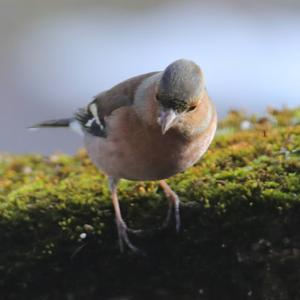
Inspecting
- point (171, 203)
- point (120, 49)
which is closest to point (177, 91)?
point (171, 203)

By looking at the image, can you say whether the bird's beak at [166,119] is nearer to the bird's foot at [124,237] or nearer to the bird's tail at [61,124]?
the bird's foot at [124,237]

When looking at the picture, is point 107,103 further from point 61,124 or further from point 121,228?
point 121,228

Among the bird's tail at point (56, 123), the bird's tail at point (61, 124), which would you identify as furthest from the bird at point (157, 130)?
the bird's tail at point (56, 123)

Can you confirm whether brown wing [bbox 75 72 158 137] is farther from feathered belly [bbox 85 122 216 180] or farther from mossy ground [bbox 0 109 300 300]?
mossy ground [bbox 0 109 300 300]

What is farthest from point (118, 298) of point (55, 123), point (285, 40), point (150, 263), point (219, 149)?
point (285, 40)

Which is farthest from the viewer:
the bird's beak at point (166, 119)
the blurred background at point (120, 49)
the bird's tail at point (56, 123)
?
the blurred background at point (120, 49)

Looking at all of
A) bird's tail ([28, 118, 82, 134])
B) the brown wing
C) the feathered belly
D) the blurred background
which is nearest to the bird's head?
the feathered belly
